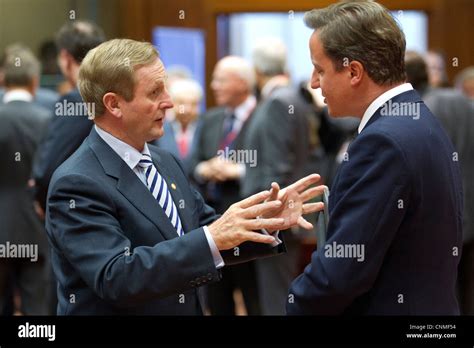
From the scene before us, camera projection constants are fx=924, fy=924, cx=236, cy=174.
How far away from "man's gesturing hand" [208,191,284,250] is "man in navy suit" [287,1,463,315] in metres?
0.16

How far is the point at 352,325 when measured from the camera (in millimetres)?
2498

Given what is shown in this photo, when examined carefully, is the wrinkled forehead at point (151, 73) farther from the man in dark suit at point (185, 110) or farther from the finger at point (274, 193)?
the man in dark suit at point (185, 110)

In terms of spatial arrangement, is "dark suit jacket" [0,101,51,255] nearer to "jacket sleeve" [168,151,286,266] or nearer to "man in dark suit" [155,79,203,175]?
"man in dark suit" [155,79,203,175]

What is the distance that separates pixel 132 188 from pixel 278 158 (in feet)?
8.39

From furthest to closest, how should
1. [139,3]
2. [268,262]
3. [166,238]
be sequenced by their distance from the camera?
[139,3] → [268,262] → [166,238]

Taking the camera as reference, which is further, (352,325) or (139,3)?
(139,3)

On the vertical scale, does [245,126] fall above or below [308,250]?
above

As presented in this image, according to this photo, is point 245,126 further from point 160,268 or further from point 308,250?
point 160,268

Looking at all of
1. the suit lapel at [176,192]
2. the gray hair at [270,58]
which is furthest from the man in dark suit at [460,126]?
the suit lapel at [176,192]

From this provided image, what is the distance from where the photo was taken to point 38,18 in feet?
25.5

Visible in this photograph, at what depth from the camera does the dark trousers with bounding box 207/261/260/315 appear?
16.9 ft

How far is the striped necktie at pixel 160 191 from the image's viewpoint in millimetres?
2488

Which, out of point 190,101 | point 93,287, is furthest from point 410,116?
point 190,101

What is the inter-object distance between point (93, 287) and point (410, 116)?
2.93 ft
